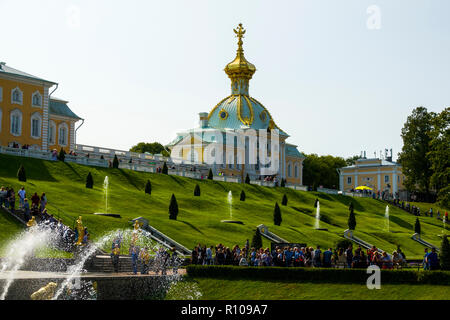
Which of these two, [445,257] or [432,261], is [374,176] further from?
[432,261]

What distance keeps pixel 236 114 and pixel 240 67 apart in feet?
27.9

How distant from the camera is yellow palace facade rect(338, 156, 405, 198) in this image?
338 feet

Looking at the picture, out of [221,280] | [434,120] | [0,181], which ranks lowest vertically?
[221,280]

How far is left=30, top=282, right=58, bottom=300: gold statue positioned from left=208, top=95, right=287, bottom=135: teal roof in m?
69.8

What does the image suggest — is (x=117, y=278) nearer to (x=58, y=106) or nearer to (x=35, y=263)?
(x=35, y=263)

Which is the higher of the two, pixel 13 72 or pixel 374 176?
pixel 13 72

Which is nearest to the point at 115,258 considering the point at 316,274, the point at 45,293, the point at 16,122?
the point at 45,293

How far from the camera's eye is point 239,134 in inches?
3467

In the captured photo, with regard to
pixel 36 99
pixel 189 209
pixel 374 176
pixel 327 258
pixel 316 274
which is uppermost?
pixel 36 99

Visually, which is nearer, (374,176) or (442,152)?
(442,152)

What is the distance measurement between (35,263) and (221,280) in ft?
24.0

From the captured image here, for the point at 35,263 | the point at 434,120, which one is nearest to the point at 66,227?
the point at 35,263

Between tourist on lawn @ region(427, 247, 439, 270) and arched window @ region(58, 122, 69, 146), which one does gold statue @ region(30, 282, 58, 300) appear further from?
arched window @ region(58, 122, 69, 146)
